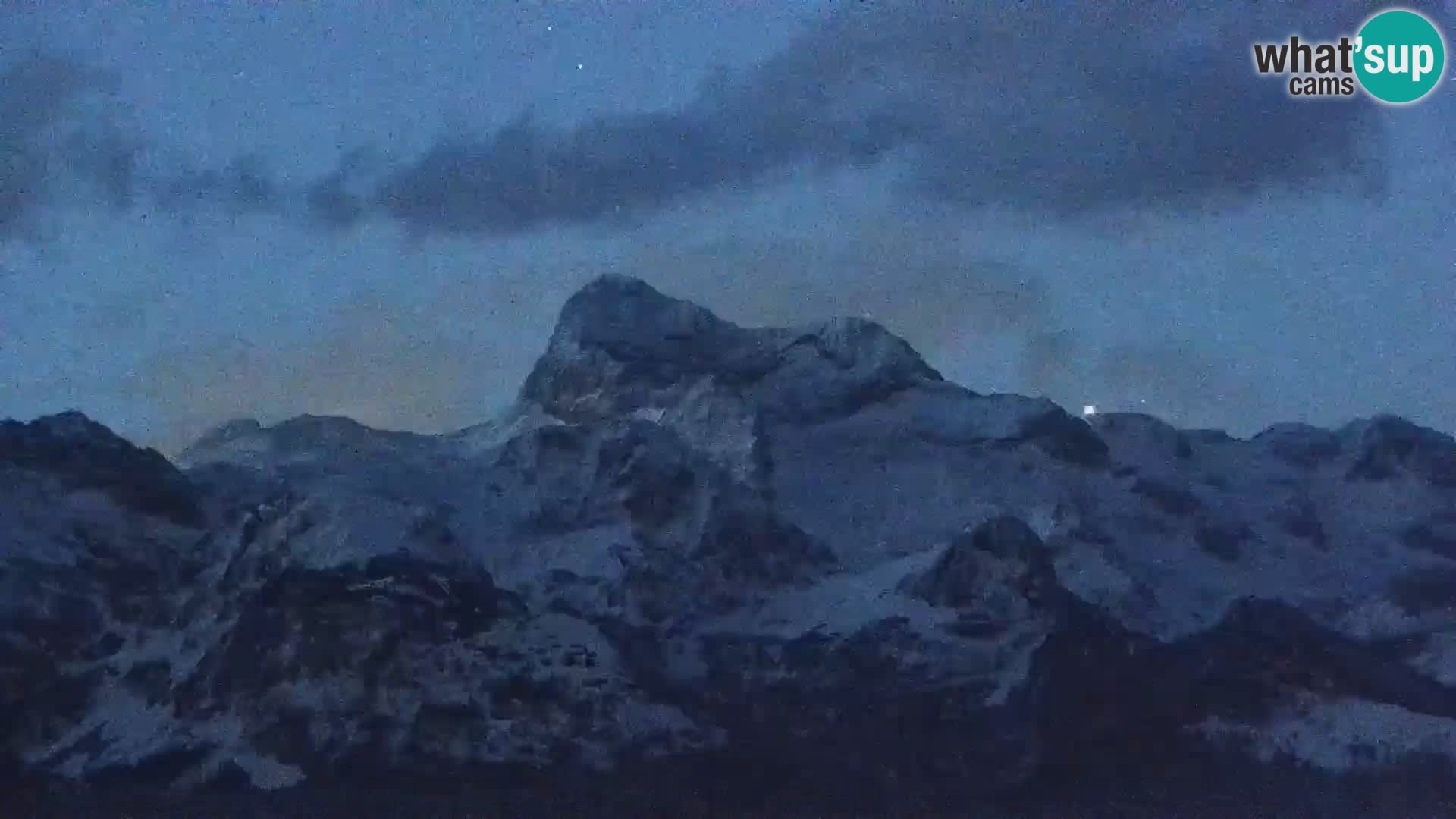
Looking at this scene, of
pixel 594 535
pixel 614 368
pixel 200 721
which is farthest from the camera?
pixel 614 368

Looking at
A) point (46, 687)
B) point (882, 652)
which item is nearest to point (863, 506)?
point (882, 652)

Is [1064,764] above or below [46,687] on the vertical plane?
below

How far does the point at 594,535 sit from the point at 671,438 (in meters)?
3.51

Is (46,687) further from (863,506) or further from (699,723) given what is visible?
(863,506)

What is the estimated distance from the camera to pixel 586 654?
152ft

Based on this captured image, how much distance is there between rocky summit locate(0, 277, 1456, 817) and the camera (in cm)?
4378

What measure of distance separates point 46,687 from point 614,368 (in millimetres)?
17888

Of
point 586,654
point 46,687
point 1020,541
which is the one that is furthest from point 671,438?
point 46,687

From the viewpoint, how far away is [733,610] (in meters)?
48.0

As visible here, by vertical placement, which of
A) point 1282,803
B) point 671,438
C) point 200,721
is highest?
point 671,438

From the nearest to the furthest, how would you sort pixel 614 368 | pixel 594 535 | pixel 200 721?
pixel 200 721, pixel 594 535, pixel 614 368

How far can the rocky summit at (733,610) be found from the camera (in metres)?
43.8

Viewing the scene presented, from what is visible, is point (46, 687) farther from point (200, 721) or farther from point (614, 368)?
point (614, 368)

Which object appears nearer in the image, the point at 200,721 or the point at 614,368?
the point at 200,721
